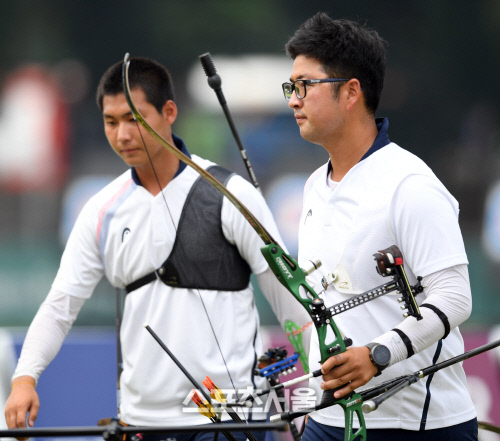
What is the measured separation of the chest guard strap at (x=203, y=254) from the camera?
3137mm

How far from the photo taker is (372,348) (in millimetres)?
2115

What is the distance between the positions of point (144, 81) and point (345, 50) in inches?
42.7

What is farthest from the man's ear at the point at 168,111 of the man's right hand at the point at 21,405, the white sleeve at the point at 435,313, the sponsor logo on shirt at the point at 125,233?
Answer: the white sleeve at the point at 435,313

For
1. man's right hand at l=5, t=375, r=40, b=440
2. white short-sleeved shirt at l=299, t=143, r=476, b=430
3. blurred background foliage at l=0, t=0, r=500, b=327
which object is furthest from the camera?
blurred background foliage at l=0, t=0, r=500, b=327

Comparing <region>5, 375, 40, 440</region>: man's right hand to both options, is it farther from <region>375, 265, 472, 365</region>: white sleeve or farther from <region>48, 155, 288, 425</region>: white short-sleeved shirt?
<region>375, 265, 472, 365</region>: white sleeve

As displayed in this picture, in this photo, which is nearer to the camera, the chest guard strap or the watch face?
the watch face

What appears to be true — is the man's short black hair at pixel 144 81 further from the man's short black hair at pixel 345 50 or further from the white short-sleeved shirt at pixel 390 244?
the white short-sleeved shirt at pixel 390 244

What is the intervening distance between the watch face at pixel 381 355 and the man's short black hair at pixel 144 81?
1.62 m

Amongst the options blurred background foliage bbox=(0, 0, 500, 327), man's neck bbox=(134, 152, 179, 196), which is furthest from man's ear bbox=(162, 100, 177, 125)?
blurred background foliage bbox=(0, 0, 500, 327)

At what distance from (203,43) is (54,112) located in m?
1.26

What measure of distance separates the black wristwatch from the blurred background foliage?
4.17 m

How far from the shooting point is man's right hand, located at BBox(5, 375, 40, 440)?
2.85m

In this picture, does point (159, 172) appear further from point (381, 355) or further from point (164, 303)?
point (381, 355)

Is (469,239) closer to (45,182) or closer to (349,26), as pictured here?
(45,182)
